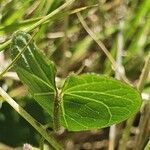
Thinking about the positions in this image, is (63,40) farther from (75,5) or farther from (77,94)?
(77,94)

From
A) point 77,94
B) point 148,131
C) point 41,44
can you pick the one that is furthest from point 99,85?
point 41,44

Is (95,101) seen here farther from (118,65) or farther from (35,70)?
(118,65)

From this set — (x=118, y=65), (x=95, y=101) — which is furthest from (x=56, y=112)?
(x=118, y=65)

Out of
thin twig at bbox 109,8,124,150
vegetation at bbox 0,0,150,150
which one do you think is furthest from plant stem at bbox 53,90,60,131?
thin twig at bbox 109,8,124,150

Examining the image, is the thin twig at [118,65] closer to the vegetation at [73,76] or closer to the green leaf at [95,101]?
the vegetation at [73,76]

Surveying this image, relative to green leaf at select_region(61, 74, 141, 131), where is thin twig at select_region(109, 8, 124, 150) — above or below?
below

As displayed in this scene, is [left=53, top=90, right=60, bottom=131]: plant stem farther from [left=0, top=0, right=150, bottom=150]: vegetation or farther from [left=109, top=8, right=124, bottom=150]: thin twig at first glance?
[left=109, top=8, right=124, bottom=150]: thin twig

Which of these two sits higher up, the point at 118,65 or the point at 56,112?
the point at 56,112
